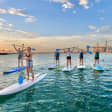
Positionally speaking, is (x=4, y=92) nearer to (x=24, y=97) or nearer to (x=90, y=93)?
(x=24, y=97)

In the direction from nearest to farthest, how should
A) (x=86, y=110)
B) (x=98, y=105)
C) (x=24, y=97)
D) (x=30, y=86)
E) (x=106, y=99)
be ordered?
(x=86, y=110), (x=98, y=105), (x=106, y=99), (x=24, y=97), (x=30, y=86)

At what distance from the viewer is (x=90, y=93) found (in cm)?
723

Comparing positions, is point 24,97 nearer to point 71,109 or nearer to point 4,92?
point 4,92

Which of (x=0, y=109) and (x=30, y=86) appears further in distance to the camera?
(x=30, y=86)

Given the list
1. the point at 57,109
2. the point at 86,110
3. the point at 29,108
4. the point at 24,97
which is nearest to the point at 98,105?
the point at 86,110

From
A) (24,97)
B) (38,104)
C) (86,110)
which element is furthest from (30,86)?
(86,110)

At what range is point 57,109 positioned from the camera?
5.38 metres

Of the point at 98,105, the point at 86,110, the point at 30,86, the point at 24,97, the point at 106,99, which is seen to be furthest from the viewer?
the point at 30,86

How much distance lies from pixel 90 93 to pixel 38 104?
3.38 metres

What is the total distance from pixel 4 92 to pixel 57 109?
3.60m

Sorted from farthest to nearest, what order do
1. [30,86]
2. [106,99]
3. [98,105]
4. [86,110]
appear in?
[30,86] → [106,99] → [98,105] → [86,110]

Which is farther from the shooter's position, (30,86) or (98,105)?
(30,86)

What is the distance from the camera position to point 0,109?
5484 mm

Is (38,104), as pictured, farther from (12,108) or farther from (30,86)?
(30,86)
